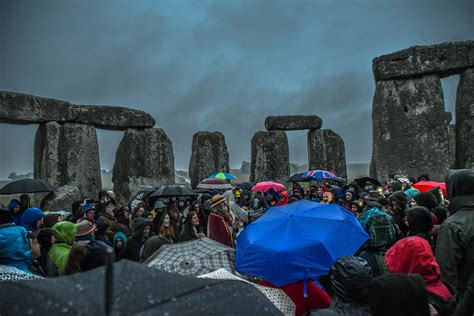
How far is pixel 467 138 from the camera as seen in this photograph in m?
11.6

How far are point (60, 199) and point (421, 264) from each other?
986cm

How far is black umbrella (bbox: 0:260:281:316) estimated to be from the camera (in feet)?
3.97

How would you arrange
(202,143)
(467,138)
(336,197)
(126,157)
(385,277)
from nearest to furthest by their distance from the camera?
(385,277)
(336,197)
(467,138)
(126,157)
(202,143)

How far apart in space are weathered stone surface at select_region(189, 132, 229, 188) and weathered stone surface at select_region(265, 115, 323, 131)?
2.38 meters

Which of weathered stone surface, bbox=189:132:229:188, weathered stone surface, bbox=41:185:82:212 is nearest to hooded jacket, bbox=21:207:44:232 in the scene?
weathered stone surface, bbox=41:185:82:212

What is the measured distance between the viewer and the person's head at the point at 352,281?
2246mm

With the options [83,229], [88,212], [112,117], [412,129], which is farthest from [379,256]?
[112,117]

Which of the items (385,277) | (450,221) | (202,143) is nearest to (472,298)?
(385,277)

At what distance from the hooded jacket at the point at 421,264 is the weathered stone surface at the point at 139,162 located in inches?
461

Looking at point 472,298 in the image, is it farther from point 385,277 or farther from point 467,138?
point 467,138

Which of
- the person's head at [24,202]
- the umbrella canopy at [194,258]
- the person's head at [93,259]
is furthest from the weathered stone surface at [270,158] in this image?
the person's head at [93,259]

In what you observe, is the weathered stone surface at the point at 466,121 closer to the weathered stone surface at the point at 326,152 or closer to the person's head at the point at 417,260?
the weathered stone surface at the point at 326,152

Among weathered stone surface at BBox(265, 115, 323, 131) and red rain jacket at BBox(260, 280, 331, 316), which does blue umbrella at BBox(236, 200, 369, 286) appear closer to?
red rain jacket at BBox(260, 280, 331, 316)

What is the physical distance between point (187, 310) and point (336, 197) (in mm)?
6721
